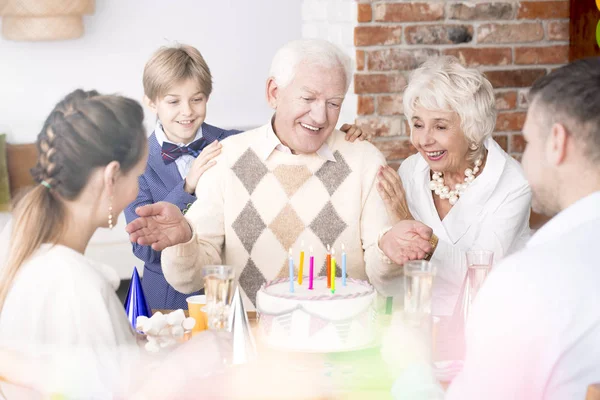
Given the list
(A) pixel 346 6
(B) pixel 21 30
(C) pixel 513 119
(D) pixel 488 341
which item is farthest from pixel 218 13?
(D) pixel 488 341

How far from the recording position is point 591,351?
3.74 ft

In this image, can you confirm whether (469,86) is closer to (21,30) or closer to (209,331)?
(209,331)

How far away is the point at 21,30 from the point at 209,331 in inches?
129

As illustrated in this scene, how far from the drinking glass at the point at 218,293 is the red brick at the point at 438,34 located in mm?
1822

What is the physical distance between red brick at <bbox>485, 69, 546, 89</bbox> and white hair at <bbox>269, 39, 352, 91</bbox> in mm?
1232

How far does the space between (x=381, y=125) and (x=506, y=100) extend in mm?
534

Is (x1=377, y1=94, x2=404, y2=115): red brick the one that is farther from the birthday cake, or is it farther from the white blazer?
the birthday cake

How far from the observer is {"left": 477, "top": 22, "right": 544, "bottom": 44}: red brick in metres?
3.15

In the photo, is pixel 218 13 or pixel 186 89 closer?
pixel 186 89

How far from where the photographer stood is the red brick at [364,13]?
3027mm

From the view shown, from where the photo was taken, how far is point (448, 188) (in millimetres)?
2379

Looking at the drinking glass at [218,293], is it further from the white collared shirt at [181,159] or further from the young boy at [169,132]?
the white collared shirt at [181,159]

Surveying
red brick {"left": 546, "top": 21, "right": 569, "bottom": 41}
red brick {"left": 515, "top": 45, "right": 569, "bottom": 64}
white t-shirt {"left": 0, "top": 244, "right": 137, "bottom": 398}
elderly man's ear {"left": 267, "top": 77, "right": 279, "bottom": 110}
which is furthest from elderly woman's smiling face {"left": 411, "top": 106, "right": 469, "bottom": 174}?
white t-shirt {"left": 0, "top": 244, "right": 137, "bottom": 398}

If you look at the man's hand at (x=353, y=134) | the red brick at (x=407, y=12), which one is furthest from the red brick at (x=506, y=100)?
the man's hand at (x=353, y=134)
